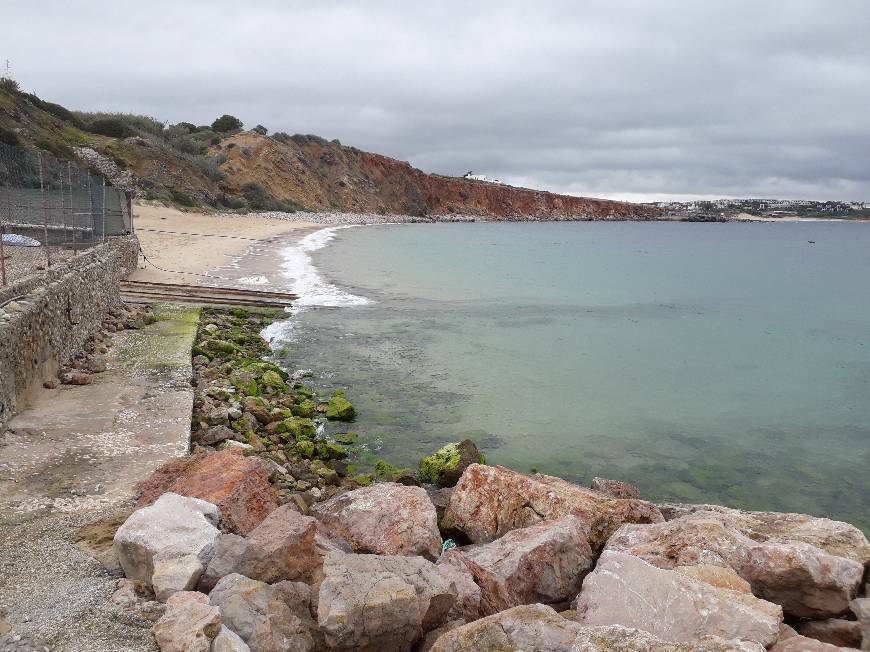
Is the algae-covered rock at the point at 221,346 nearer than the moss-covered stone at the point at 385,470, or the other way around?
the moss-covered stone at the point at 385,470

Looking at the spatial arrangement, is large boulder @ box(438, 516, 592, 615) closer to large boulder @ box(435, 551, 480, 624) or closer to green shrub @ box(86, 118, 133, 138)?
large boulder @ box(435, 551, 480, 624)

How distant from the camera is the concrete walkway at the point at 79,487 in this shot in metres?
3.74

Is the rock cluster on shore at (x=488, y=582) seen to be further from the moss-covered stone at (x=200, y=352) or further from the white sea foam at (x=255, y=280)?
the white sea foam at (x=255, y=280)

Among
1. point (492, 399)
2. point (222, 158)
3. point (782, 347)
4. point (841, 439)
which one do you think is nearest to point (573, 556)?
point (492, 399)

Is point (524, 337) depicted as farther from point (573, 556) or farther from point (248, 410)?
point (573, 556)

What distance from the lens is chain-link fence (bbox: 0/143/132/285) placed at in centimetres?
1065

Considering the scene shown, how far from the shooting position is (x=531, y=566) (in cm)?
485

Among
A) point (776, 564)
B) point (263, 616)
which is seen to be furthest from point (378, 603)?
point (776, 564)

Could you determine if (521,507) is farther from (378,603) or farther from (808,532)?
(378,603)

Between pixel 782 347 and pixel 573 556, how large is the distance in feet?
58.2

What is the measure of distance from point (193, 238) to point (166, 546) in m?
30.5

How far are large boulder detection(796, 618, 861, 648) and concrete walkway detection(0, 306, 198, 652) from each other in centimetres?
403

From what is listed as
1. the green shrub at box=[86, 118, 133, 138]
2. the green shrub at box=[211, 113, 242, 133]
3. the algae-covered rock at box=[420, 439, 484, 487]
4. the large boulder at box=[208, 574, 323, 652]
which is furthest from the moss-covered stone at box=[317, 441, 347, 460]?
the green shrub at box=[211, 113, 242, 133]

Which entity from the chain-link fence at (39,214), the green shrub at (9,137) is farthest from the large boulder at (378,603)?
the green shrub at (9,137)
